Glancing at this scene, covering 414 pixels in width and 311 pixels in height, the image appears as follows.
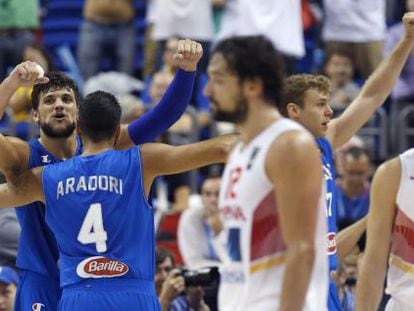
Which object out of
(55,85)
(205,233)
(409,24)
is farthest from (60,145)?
(205,233)

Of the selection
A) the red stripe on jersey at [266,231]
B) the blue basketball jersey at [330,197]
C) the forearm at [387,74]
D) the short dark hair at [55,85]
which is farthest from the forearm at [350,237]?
the red stripe on jersey at [266,231]

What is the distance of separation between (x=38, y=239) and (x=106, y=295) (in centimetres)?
88

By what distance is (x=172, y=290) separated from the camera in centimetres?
915

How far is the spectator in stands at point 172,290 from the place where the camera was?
912 centimetres

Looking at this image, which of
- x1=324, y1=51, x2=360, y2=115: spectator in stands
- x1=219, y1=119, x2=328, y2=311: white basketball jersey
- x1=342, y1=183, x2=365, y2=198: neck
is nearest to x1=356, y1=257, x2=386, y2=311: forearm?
x1=219, y1=119, x2=328, y2=311: white basketball jersey

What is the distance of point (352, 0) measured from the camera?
45.8 ft

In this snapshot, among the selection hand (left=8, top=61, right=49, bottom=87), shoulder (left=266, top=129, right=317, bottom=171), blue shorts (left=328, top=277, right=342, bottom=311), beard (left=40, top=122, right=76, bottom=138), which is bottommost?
blue shorts (left=328, top=277, right=342, bottom=311)

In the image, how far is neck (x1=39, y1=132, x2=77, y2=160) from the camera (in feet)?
25.6

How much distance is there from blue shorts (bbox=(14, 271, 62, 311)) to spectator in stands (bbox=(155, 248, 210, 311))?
1486 millimetres

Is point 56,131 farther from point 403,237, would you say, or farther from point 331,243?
point 403,237

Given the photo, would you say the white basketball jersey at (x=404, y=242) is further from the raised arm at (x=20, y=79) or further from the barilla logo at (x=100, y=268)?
the raised arm at (x=20, y=79)

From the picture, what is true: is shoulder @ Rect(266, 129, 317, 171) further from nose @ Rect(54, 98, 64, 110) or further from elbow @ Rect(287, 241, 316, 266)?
nose @ Rect(54, 98, 64, 110)

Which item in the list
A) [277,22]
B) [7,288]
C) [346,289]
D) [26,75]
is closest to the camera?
[26,75]

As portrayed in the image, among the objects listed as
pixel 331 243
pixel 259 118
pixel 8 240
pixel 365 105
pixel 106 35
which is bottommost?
pixel 8 240
